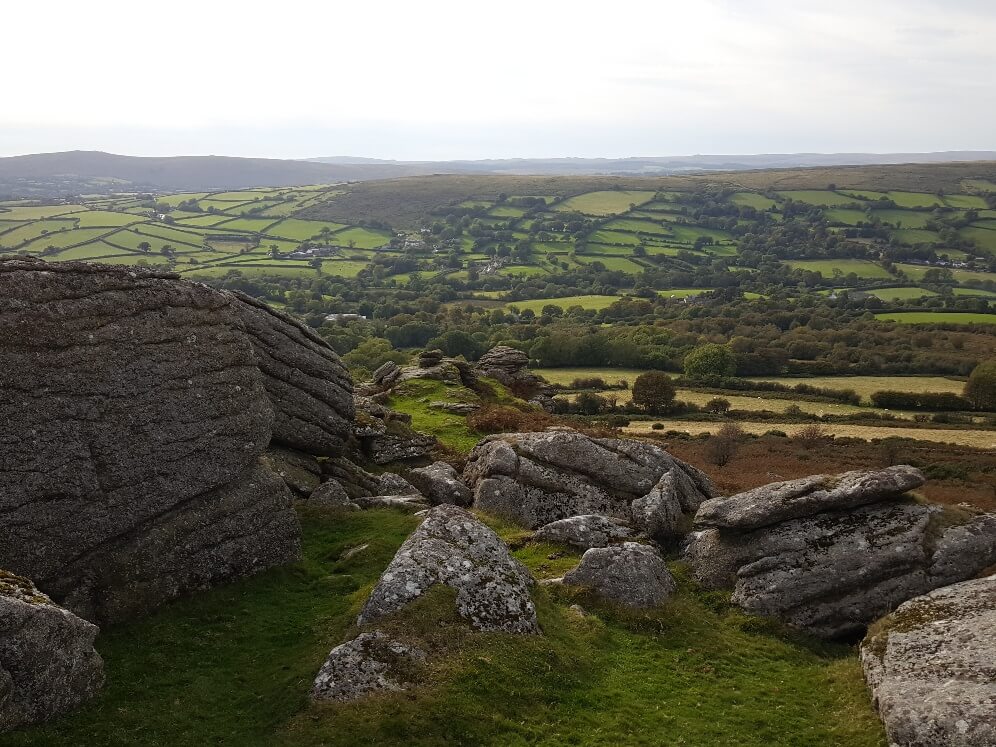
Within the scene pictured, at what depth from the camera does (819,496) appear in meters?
23.0

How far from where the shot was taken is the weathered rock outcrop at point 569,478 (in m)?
30.0

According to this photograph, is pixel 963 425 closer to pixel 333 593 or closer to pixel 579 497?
pixel 579 497

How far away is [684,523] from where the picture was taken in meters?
28.3

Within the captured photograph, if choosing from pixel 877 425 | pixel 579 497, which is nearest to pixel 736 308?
pixel 877 425

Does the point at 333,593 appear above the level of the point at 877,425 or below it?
above

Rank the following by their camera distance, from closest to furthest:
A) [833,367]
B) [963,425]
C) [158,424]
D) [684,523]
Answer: [158,424], [684,523], [963,425], [833,367]

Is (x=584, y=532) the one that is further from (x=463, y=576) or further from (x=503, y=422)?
(x=503, y=422)

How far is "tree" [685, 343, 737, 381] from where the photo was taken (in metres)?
102

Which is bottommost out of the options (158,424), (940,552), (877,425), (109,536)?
(877,425)

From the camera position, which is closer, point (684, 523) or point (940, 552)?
point (940, 552)

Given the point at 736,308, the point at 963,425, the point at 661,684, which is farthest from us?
the point at 736,308

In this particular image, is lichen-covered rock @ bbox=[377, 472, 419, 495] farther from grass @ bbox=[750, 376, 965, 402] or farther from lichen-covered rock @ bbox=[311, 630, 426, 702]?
grass @ bbox=[750, 376, 965, 402]

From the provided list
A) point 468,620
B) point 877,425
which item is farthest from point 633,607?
point 877,425

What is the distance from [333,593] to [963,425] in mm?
78838
